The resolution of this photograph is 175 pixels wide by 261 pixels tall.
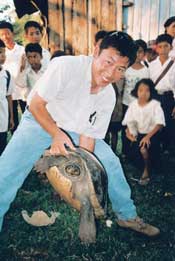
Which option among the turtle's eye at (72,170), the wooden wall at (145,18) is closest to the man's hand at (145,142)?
the turtle's eye at (72,170)

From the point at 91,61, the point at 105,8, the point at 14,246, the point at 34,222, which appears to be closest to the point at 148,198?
the point at 34,222

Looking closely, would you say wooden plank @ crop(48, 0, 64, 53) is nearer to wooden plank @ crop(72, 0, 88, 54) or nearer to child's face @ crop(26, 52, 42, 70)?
wooden plank @ crop(72, 0, 88, 54)

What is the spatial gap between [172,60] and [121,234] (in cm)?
269

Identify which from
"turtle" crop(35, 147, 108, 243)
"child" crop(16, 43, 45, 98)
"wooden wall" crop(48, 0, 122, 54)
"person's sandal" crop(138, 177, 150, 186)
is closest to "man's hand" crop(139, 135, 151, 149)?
"person's sandal" crop(138, 177, 150, 186)

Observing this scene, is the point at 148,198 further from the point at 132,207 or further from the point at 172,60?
the point at 172,60

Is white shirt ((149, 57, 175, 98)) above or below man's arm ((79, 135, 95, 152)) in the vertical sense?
above

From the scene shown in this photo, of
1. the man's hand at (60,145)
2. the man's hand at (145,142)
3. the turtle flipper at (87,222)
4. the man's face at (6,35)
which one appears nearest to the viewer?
the turtle flipper at (87,222)

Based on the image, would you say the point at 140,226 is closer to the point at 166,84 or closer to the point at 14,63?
the point at 166,84

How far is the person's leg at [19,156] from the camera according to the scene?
3.14 metres

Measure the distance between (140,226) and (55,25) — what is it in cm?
557

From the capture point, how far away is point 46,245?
11.4ft

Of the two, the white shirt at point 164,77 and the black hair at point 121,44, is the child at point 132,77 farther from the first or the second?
the black hair at point 121,44

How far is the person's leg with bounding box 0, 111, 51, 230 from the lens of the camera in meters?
3.14

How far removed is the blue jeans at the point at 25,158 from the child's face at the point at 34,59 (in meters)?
2.47
